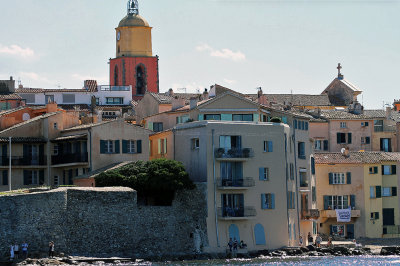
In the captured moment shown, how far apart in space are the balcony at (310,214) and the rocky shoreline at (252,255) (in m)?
3.25

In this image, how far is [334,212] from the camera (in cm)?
10094

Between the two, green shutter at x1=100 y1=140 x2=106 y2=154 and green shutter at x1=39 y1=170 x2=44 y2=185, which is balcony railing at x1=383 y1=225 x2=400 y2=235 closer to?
green shutter at x1=100 y1=140 x2=106 y2=154

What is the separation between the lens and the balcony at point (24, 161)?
303 feet

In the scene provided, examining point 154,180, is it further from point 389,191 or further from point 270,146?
point 389,191

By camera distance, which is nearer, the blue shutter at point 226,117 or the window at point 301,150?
the window at point 301,150

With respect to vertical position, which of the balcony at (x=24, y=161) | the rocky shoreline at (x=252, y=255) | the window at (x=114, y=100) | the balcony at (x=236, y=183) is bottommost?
the rocky shoreline at (x=252, y=255)

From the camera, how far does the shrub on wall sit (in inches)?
3280

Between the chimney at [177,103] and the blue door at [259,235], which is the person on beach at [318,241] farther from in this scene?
the chimney at [177,103]

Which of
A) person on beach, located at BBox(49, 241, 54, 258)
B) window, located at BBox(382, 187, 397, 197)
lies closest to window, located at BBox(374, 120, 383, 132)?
window, located at BBox(382, 187, 397, 197)

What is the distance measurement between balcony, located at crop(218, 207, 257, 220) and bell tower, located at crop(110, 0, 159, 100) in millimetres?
53525

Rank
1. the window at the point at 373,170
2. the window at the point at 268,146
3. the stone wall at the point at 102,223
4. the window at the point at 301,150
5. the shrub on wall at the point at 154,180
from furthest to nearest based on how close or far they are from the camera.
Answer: the window at the point at 373,170 → the window at the point at 301,150 → the window at the point at 268,146 → the shrub on wall at the point at 154,180 → the stone wall at the point at 102,223

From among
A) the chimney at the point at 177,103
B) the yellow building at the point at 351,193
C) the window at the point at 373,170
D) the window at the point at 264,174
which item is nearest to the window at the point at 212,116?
the chimney at the point at 177,103

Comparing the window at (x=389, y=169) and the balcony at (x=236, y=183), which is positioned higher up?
the window at (x=389, y=169)

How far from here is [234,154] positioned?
8575cm
